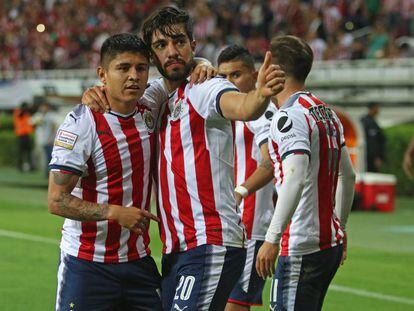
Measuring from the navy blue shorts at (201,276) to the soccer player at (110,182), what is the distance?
20 centimetres

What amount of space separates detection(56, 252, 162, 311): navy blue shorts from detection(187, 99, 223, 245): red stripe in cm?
46

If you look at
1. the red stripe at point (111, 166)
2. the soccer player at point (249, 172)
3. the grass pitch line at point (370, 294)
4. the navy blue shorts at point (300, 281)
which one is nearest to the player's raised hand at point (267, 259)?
the navy blue shorts at point (300, 281)

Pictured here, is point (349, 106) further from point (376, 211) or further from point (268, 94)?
point (268, 94)

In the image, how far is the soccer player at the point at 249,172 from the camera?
7.98 metres

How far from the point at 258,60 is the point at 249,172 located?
15786mm

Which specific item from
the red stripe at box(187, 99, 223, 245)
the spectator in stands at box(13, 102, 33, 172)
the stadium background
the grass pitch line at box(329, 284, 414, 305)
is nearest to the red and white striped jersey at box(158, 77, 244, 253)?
the red stripe at box(187, 99, 223, 245)

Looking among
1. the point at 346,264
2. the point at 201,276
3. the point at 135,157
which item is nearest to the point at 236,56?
the point at 135,157

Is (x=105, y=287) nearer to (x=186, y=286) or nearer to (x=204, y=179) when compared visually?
(x=186, y=286)

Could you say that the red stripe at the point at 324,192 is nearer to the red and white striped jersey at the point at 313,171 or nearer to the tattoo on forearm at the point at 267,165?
the red and white striped jersey at the point at 313,171

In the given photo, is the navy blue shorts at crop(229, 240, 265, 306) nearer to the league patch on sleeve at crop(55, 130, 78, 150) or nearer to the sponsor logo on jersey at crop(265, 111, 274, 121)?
the sponsor logo on jersey at crop(265, 111, 274, 121)

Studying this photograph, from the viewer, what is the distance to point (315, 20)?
2584 cm

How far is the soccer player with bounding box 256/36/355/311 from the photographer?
6.02 meters

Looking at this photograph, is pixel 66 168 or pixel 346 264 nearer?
pixel 66 168

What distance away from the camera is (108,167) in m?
5.69
